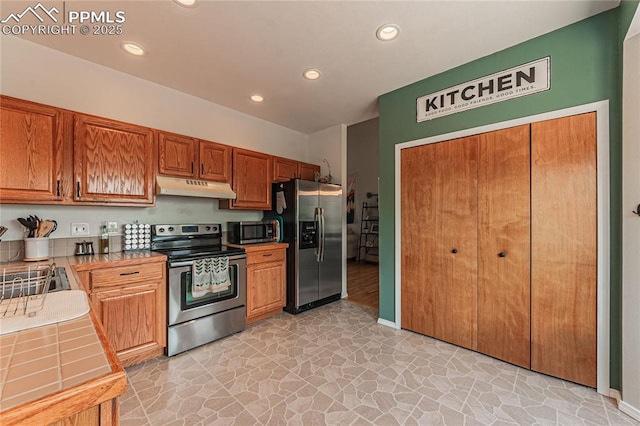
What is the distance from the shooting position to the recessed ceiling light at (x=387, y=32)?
2.06 meters

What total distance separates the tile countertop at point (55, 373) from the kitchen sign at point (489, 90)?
306cm

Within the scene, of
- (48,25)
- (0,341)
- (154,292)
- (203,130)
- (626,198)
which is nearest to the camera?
(0,341)

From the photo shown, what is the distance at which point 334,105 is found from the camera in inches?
138

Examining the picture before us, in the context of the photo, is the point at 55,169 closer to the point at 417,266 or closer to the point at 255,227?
the point at 255,227

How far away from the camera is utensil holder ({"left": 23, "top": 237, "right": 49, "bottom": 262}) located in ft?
6.95

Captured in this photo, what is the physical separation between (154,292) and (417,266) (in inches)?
102

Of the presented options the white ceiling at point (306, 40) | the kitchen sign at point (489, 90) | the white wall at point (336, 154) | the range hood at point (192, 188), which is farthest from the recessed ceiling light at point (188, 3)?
the white wall at point (336, 154)

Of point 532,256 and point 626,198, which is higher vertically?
point 626,198

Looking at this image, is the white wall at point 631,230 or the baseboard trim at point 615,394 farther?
the baseboard trim at point 615,394

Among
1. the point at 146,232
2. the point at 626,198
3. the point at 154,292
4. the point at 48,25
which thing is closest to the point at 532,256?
the point at 626,198

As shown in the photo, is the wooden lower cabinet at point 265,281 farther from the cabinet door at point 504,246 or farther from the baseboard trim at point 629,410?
the baseboard trim at point 629,410

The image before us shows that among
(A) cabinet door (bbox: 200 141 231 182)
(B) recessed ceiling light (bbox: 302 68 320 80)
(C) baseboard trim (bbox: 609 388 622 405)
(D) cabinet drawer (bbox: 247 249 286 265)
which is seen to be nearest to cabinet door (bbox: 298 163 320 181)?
(A) cabinet door (bbox: 200 141 231 182)

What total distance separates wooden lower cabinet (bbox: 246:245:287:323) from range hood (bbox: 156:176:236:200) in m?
0.76

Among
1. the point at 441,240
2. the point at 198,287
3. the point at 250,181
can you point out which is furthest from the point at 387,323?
the point at 250,181
